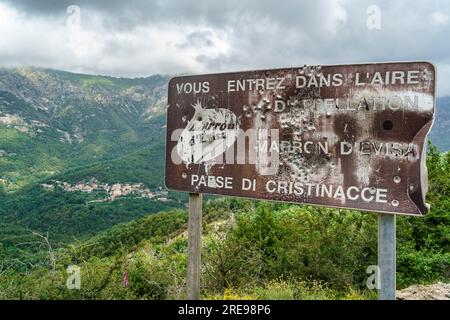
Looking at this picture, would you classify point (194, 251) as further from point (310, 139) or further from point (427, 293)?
point (427, 293)

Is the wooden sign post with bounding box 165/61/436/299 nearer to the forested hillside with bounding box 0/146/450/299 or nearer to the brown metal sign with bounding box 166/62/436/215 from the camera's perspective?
the brown metal sign with bounding box 166/62/436/215

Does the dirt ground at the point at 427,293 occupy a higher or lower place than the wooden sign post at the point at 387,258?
lower

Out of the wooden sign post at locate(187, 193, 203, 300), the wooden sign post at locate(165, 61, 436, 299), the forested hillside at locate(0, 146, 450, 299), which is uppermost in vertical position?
the wooden sign post at locate(165, 61, 436, 299)

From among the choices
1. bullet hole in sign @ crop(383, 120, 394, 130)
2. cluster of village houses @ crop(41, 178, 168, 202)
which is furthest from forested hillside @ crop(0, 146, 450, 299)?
cluster of village houses @ crop(41, 178, 168, 202)

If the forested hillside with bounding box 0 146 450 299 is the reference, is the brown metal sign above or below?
above

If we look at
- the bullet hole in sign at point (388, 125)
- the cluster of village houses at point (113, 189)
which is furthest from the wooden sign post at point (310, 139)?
the cluster of village houses at point (113, 189)

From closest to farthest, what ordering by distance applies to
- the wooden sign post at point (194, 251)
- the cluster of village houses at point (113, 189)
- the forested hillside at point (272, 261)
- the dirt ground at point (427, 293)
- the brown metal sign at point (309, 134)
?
the brown metal sign at point (309, 134), the wooden sign post at point (194, 251), the dirt ground at point (427, 293), the forested hillside at point (272, 261), the cluster of village houses at point (113, 189)

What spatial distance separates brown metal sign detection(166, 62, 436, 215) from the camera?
8.63 feet

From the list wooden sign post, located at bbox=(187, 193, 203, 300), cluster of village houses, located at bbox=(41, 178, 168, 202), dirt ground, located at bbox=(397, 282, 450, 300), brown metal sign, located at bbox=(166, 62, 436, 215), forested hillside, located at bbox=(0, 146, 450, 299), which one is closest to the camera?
brown metal sign, located at bbox=(166, 62, 436, 215)

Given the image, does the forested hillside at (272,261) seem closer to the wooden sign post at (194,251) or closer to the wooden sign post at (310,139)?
the wooden sign post at (194,251)

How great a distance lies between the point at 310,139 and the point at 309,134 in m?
0.04

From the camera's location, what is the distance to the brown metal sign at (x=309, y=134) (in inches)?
104

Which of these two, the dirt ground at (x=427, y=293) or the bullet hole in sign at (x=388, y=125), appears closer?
the bullet hole in sign at (x=388, y=125)
